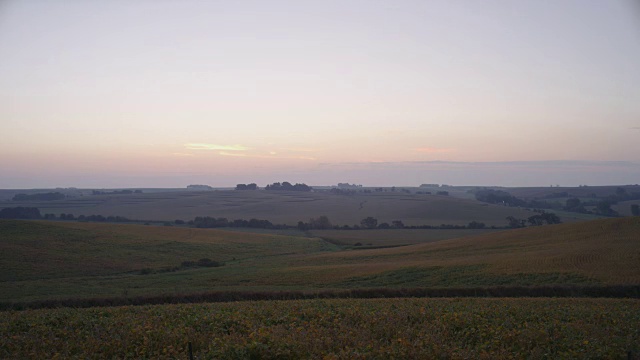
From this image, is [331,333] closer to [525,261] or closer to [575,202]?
[525,261]

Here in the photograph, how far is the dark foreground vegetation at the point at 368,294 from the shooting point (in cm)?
1936

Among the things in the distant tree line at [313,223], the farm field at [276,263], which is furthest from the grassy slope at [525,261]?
the distant tree line at [313,223]

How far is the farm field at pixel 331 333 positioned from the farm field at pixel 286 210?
75871 millimetres

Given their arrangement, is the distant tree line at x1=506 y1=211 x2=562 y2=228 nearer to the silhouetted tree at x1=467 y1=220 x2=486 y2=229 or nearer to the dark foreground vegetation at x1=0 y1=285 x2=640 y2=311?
the silhouetted tree at x1=467 y1=220 x2=486 y2=229

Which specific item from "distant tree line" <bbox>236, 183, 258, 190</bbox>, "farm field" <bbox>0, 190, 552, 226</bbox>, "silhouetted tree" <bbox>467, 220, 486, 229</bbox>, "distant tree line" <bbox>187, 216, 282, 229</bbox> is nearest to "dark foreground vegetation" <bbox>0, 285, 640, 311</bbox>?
"silhouetted tree" <bbox>467, 220, 486, 229</bbox>

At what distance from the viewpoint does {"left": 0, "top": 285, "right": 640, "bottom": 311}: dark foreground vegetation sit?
19.4 meters

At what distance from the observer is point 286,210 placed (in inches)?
4513

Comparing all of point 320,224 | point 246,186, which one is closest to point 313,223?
point 320,224

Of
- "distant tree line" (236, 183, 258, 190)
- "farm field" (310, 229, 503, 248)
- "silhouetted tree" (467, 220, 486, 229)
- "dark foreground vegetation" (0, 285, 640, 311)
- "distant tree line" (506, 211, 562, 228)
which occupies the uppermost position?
"distant tree line" (236, 183, 258, 190)

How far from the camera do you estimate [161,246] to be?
46.6 m

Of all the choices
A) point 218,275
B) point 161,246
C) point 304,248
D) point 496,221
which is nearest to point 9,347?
point 218,275

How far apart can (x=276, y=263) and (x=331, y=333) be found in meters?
28.5

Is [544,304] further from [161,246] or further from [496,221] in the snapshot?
[496,221]

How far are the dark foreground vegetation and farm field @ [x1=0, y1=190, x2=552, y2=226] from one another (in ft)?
215
